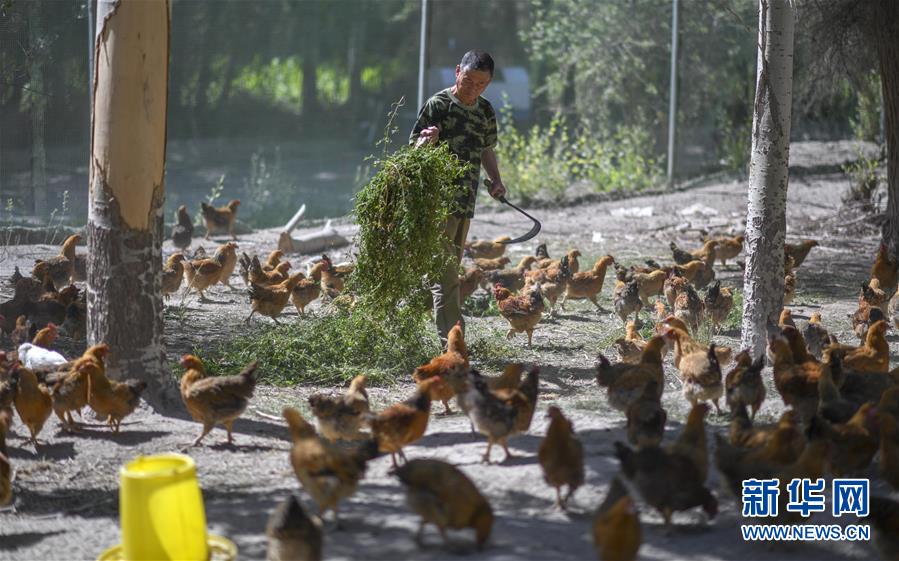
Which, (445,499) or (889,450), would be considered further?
(889,450)

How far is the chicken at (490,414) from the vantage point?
6.40 metres

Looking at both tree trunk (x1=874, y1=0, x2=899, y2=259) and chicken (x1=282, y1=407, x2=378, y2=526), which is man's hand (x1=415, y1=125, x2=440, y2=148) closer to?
chicken (x1=282, y1=407, x2=378, y2=526)

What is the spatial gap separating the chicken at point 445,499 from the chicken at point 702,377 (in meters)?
2.68

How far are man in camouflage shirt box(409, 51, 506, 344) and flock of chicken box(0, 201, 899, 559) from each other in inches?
32.8

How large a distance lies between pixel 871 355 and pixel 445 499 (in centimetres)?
435

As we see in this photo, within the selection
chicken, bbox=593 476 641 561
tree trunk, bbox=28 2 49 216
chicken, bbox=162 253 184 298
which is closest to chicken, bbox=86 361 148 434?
chicken, bbox=593 476 641 561

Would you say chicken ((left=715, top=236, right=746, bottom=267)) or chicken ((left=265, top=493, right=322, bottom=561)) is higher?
chicken ((left=715, top=236, right=746, bottom=267))

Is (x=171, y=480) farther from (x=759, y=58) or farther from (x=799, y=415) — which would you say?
(x=759, y=58)

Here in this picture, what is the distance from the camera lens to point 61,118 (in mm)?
13648

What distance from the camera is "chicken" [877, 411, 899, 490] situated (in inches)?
235

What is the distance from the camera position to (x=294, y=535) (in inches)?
188

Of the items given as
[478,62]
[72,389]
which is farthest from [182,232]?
[72,389]

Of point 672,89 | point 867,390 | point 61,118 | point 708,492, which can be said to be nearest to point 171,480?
point 708,492

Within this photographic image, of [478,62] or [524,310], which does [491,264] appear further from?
[478,62]
